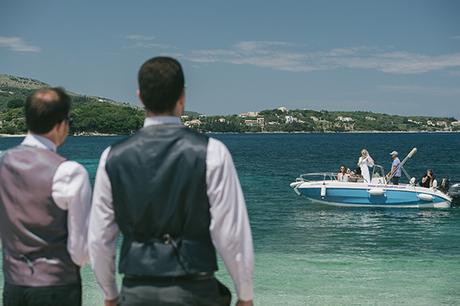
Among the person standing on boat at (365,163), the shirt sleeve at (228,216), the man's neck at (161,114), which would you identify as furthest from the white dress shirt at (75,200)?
the person standing on boat at (365,163)

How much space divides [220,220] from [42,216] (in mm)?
916

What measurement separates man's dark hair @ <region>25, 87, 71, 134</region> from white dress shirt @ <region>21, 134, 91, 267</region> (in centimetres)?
29

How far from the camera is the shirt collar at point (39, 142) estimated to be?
3.22m

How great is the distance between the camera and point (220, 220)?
2701 millimetres

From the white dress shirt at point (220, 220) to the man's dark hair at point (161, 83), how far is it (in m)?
0.07

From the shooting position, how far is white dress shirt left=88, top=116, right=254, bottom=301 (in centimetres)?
270

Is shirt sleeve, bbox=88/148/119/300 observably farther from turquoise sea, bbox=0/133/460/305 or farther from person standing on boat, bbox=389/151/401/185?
person standing on boat, bbox=389/151/401/185

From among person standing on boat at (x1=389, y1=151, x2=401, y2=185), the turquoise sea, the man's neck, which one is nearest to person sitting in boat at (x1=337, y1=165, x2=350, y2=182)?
the turquoise sea

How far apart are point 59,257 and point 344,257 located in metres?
13.1

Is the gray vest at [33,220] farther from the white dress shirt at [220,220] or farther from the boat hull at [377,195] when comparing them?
the boat hull at [377,195]

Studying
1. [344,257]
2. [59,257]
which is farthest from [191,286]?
[344,257]

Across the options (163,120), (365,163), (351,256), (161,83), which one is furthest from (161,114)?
(365,163)

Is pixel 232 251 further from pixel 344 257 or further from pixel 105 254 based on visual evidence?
pixel 344 257

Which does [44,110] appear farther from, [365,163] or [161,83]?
[365,163]
